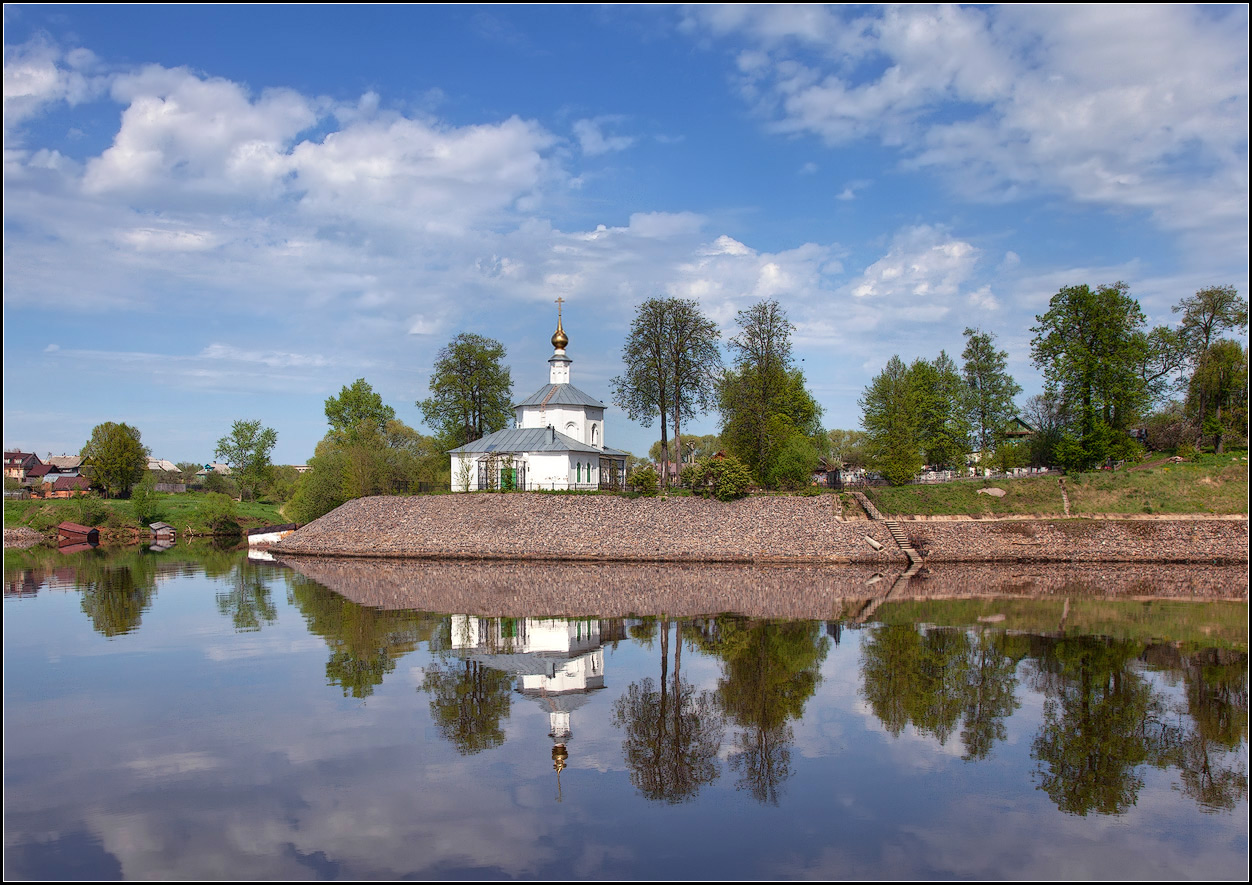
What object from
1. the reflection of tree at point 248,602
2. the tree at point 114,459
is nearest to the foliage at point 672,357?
the reflection of tree at point 248,602

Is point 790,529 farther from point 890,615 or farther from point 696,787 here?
point 696,787

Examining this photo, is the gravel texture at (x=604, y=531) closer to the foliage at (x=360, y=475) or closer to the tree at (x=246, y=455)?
the foliage at (x=360, y=475)

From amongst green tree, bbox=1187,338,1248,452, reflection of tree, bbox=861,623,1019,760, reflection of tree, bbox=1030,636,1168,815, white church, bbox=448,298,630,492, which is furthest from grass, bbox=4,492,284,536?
green tree, bbox=1187,338,1248,452

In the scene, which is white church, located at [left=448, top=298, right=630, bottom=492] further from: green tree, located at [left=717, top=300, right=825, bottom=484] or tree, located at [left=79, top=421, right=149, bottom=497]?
tree, located at [left=79, top=421, right=149, bottom=497]

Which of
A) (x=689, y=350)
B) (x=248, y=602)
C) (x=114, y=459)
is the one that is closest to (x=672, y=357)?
(x=689, y=350)

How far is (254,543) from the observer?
54.9 metres

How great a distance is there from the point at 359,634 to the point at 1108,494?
3748 cm

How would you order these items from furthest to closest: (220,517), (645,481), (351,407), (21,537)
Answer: (351,407) → (220,517) → (21,537) → (645,481)

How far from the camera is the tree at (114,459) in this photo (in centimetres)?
8031

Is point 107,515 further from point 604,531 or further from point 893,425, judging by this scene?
point 893,425

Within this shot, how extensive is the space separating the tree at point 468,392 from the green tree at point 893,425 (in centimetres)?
2826

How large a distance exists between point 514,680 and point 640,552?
23.4 metres

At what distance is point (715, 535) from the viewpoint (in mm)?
40219

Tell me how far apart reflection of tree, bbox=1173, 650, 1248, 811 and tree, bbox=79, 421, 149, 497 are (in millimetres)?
90090
